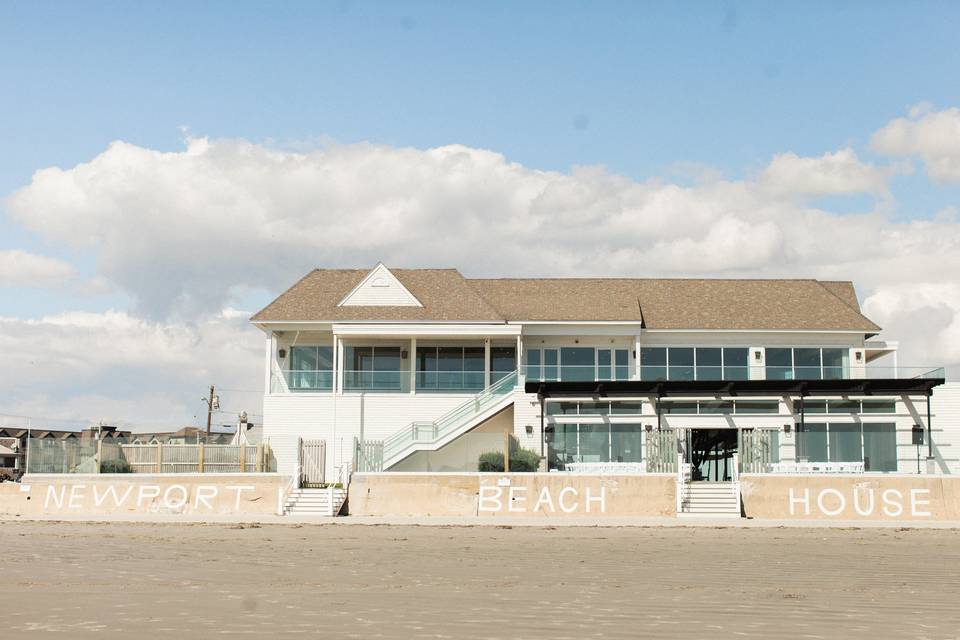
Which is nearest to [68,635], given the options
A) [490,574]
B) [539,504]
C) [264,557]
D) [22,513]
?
[490,574]

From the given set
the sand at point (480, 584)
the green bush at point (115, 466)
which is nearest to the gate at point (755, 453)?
the sand at point (480, 584)

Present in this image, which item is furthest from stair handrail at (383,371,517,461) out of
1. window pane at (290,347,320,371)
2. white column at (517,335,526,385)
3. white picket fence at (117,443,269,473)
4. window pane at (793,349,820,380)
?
window pane at (793,349,820,380)

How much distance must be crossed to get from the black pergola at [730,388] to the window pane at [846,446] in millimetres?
1221

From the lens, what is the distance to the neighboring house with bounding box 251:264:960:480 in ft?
120

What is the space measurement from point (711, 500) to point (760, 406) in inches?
378

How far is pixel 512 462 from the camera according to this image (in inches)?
1378

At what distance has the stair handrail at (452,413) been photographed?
119ft

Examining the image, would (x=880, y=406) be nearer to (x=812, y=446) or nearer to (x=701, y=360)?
(x=812, y=446)

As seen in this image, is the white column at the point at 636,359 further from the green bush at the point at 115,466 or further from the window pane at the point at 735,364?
the green bush at the point at 115,466

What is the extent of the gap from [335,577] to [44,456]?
72.1 feet

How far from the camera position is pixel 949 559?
1816 cm

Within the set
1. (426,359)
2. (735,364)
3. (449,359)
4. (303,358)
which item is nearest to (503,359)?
(449,359)

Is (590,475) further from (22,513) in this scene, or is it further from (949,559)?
(22,513)

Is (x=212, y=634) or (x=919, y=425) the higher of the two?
(x=919, y=425)
